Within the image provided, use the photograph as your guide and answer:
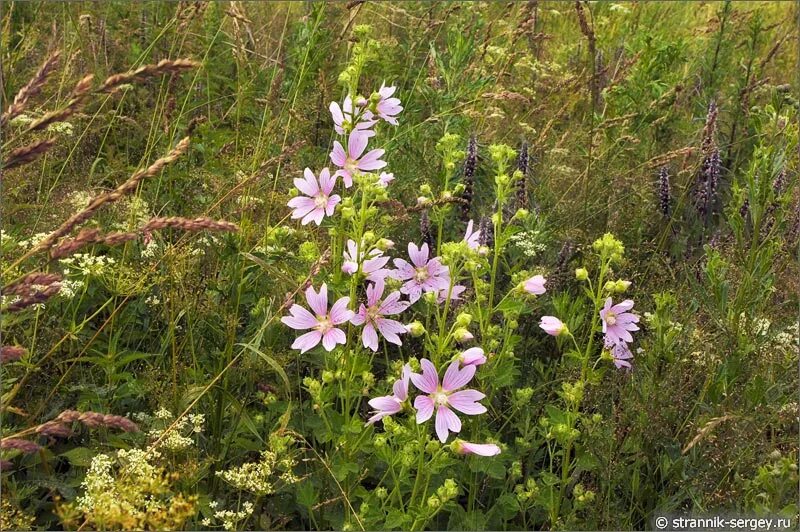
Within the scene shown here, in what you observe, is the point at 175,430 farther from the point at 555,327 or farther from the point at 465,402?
the point at 555,327

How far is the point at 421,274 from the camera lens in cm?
219

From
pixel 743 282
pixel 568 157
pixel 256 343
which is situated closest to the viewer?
pixel 256 343

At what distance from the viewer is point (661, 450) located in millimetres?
2383

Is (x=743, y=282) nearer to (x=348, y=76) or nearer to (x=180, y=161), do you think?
(x=348, y=76)

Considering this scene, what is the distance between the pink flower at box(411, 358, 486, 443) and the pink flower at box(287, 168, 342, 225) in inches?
21.3

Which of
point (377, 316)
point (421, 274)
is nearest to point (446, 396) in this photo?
point (377, 316)

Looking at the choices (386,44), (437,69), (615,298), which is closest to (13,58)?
(386,44)

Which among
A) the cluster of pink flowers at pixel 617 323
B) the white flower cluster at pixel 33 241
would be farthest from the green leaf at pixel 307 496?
the white flower cluster at pixel 33 241

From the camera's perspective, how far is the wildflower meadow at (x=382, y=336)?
1.94 metres

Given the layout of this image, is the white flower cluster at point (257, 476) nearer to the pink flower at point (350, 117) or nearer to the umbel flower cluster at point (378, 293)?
the umbel flower cluster at point (378, 293)

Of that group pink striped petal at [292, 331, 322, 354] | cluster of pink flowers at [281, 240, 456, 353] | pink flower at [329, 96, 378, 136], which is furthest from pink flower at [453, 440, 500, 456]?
pink flower at [329, 96, 378, 136]

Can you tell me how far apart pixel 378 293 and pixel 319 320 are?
162mm

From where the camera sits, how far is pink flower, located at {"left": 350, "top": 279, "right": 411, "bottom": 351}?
2.02 m

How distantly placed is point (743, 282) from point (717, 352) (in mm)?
220
